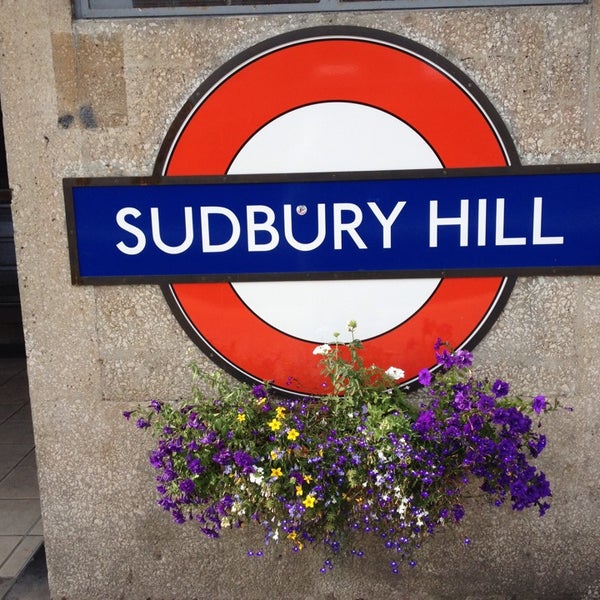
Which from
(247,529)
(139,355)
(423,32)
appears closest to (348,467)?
(247,529)

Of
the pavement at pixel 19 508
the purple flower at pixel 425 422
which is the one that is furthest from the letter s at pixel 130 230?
the pavement at pixel 19 508

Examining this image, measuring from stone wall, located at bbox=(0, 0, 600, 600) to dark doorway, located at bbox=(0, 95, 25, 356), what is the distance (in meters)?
Answer: 3.77

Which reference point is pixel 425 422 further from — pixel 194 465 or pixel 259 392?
pixel 194 465

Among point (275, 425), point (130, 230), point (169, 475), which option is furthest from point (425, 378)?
point (130, 230)

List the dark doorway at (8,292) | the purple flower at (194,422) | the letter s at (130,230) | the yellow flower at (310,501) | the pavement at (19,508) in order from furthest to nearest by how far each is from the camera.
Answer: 1. the dark doorway at (8,292)
2. the pavement at (19,508)
3. the letter s at (130,230)
4. the purple flower at (194,422)
5. the yellow flower at (310,501)

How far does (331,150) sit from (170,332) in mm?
865

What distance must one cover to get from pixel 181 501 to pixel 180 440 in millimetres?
207

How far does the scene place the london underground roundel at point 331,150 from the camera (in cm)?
224

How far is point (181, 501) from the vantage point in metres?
2.28

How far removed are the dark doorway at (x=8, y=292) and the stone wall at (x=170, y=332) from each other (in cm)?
377

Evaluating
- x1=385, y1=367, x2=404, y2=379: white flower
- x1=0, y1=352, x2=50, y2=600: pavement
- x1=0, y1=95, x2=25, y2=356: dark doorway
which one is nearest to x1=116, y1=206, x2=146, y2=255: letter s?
x1=385, y1=367, x2=404, y2=379: white flower

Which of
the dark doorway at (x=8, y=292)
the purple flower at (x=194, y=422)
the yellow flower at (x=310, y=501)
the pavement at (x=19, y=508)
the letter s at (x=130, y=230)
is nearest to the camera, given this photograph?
the yellow flower at (x=310, y=501)

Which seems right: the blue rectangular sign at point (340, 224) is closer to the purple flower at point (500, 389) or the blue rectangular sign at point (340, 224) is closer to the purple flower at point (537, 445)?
the purple flower at point (500, 389)

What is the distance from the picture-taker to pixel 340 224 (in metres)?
2.32
